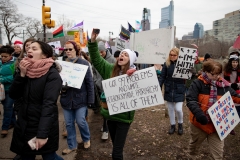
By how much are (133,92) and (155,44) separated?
3132mm

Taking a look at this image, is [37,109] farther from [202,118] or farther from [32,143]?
[202,118]

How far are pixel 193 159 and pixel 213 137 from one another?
90 centimetres

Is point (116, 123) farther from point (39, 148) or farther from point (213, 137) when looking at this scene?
point (213, 137)

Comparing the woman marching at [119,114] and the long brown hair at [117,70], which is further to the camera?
the long brown hair at [117,70]

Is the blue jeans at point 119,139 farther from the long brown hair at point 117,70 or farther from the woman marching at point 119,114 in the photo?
the long brown hair at point 117,70

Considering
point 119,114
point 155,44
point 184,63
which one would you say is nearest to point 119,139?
point 119,114

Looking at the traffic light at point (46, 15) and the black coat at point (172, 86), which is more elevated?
the traffic light at point (46, 15)

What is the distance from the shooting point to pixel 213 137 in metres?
2.80

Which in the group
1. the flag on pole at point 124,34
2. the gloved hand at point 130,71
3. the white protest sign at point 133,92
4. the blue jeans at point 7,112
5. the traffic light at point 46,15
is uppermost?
the traffic light at point 46,15

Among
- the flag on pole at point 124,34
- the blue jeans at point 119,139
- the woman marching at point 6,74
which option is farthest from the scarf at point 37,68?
the flag on pole at point 124,34

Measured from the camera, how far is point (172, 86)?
4.51m

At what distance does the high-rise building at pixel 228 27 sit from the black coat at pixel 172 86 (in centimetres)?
7988

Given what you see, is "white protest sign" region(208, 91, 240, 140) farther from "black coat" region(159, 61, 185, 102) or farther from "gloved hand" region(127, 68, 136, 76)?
"black coat" region(159, 61, 185, 102)

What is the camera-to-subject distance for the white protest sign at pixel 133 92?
Result: 2693 millimetres
